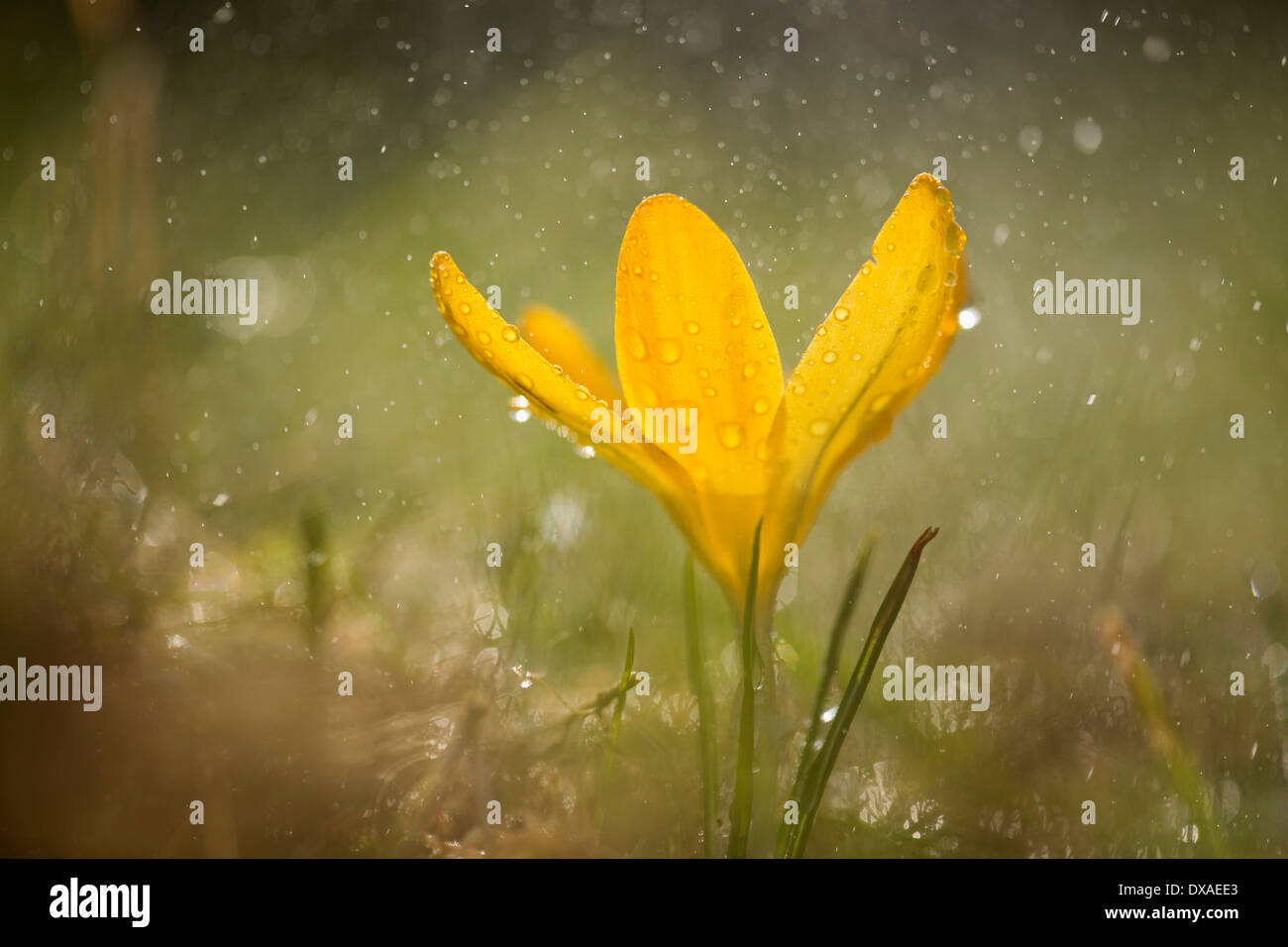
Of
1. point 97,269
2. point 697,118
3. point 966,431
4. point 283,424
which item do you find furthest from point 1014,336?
point 97,269

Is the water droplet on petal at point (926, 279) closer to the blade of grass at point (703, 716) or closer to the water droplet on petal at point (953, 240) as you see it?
the water droplet on petal at point (953, 240)

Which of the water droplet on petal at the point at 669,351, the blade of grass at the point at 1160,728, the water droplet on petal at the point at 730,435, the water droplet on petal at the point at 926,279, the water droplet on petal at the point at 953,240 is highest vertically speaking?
the water droplet on petal at the point at 953,240

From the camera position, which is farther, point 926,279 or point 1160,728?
point 1160,728

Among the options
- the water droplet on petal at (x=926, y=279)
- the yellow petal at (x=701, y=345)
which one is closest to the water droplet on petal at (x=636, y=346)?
the yellow petal at (x=701, y=345)

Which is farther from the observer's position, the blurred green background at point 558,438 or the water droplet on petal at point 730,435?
the blurred green background at point 558,438

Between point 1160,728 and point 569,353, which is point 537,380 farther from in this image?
point 1160,728

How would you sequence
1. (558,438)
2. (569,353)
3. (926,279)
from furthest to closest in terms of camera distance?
(558,438) < (569,353) < (926,279)

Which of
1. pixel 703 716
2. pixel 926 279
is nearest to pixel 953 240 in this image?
pixel 926 279
